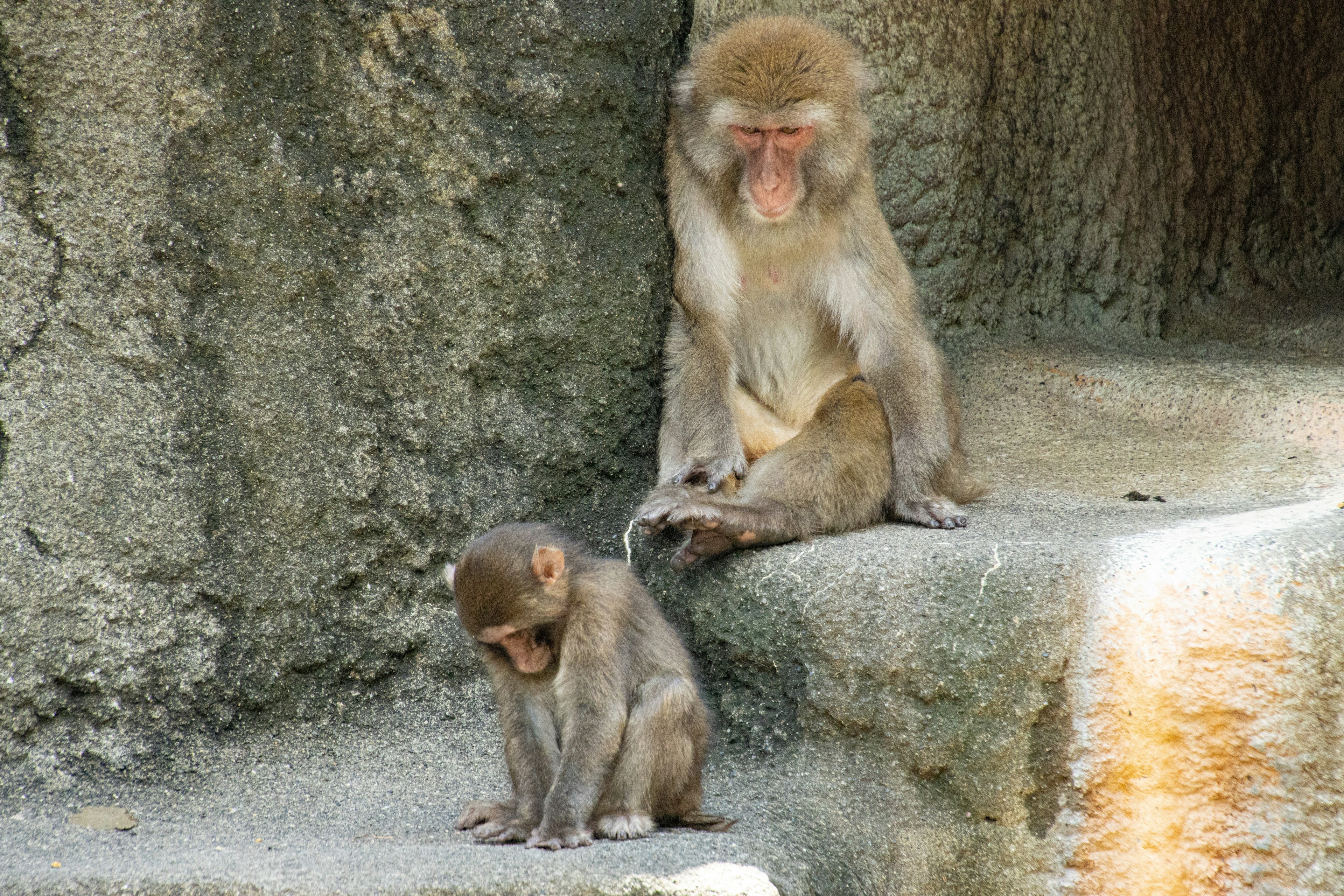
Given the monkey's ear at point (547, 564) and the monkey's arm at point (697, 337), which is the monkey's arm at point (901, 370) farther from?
the monkey's ear at point (547, 564)

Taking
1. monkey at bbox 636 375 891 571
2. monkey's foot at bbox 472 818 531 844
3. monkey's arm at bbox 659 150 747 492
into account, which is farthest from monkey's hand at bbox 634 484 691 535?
monkey's foot at bbox 472 818 531 844

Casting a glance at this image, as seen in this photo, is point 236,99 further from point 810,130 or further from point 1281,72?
point 1281,72

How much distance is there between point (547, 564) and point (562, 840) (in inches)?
A: 27.0

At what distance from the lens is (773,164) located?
4.50 m

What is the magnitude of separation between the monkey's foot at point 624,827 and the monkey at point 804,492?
1031 millimetres

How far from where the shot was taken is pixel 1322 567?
3.49 m

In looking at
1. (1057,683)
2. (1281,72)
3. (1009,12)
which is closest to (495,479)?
(1057,683)

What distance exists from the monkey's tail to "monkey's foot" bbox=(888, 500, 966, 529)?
1366mm

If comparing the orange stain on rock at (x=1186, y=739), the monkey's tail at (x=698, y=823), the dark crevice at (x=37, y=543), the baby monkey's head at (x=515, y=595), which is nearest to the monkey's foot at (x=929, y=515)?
the orange stain on rock at (x=1186, y=739)

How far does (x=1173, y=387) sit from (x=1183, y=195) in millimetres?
1789

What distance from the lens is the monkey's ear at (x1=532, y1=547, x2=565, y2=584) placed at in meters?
3.38

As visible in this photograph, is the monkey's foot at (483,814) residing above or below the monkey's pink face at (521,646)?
below

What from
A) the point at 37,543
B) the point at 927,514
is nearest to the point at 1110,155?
the point at 927,514

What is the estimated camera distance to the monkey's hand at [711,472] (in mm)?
4469
